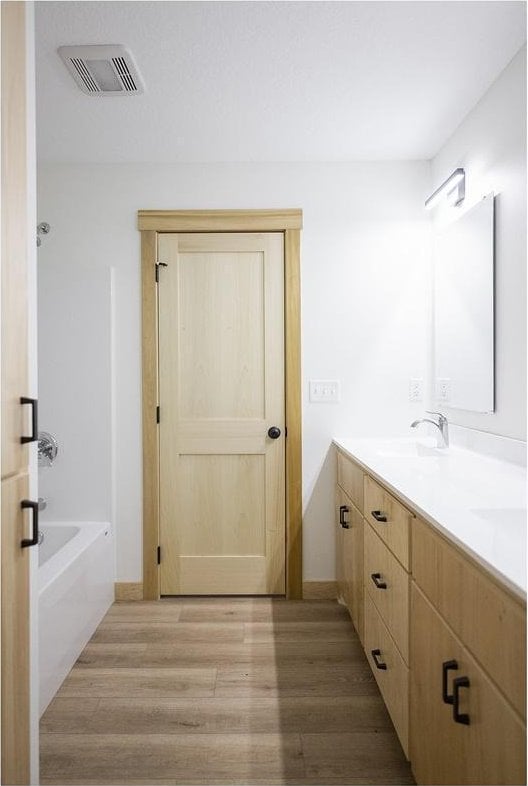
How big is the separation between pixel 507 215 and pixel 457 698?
70.3 inches

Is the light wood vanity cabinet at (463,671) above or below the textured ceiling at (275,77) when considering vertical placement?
below

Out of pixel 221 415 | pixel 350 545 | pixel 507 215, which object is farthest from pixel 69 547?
pixel 507 215

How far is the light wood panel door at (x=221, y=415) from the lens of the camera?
3020 mm

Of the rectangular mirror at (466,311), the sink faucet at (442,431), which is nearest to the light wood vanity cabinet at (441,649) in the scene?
the sink faucet at (442,431)

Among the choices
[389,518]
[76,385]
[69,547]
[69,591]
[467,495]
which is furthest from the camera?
[76,385]

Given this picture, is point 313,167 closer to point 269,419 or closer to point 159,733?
point 269,419

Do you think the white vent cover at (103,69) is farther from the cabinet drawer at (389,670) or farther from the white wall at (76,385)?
the cabinet drawer at (389,670)

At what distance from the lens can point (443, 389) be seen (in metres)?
2.83

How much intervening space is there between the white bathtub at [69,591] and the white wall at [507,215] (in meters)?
1.92

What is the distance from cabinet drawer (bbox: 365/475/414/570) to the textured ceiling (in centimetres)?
160

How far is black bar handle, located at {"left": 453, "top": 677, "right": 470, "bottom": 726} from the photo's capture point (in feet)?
3.61

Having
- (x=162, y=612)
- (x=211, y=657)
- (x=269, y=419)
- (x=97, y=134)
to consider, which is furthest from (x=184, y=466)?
(x=97, y=134)

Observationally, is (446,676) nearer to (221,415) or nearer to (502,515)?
(502,515)

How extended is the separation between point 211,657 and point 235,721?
0.47 m
